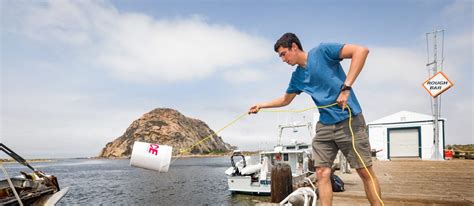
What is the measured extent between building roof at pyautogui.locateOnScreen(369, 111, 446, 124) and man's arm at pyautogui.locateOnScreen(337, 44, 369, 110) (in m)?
20.8

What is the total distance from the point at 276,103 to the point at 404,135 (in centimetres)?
2069

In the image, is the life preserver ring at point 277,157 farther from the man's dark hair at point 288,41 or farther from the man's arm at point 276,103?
the man's dark hair at point 288,41

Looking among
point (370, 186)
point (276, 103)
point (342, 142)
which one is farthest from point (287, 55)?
point (370, 186)

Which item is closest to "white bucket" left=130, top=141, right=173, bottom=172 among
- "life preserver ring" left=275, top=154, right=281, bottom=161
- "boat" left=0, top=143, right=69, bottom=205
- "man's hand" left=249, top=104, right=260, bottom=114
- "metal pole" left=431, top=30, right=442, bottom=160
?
"man's hand" left=249, top=104, right=260, bottom=114

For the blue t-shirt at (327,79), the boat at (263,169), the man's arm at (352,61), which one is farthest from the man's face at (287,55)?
the boat at (263,169)

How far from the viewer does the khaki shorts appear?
3512mm

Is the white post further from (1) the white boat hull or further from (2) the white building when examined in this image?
(1) the white boat hull

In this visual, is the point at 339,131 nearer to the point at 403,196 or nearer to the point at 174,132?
the point at 403,196

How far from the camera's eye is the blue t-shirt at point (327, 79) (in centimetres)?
348

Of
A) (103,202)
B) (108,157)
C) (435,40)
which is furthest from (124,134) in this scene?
(435,40)

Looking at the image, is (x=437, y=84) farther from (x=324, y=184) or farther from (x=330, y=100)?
(x=330, y=100)

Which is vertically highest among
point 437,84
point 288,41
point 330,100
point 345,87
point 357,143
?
point 437,84

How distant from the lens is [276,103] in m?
4.46

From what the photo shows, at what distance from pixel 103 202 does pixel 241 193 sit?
1087 cm
